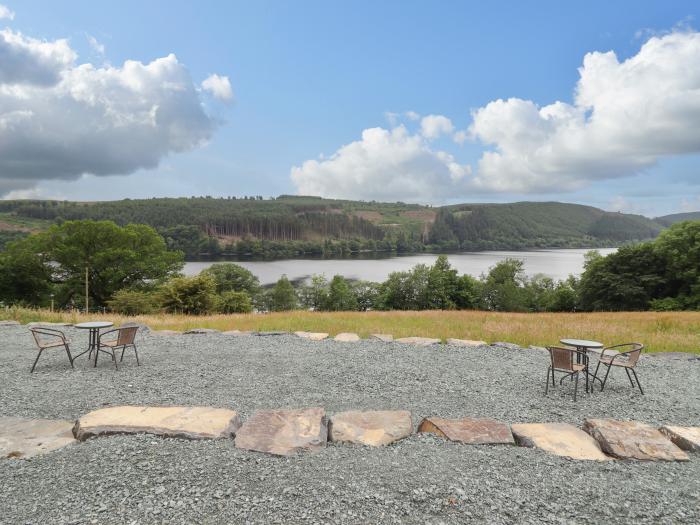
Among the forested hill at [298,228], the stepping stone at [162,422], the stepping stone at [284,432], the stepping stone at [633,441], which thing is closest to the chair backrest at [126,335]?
the stepping stone at [162,422]

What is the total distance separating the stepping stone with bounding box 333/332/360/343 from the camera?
34.6 feet

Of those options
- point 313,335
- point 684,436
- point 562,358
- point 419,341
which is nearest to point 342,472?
point 684,436

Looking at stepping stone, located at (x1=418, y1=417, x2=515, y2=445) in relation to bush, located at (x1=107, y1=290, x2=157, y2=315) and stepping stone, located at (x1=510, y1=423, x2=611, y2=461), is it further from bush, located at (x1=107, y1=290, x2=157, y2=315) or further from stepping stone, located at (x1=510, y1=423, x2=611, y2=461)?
bush, located at (x1=107, y1=290, x2=157, y2=315)

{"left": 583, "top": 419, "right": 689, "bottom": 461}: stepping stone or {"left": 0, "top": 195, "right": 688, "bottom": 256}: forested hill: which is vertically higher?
{"left": 0, "top": 195, "right": 688, "bottom": 256}: forested hill

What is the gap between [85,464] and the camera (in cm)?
377

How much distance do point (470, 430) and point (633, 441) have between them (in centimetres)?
178

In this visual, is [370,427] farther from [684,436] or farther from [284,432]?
[684,436]

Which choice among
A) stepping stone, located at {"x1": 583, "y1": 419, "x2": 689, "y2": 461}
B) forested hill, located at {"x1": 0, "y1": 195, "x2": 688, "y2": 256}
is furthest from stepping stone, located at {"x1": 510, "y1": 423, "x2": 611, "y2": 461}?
forested hill, located at {"x1": 0, "y1": 195, "x2": 688, "y2": 256}

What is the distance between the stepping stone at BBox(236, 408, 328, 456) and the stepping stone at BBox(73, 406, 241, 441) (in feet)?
0.85

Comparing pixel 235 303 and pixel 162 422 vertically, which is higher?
pixel 162 422

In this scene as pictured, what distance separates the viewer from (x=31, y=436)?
14.3 ft

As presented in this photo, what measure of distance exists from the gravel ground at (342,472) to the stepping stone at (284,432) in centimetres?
15

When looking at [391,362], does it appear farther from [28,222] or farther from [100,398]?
[28,222]

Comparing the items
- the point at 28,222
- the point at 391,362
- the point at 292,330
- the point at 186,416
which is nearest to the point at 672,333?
the point at 391,362
